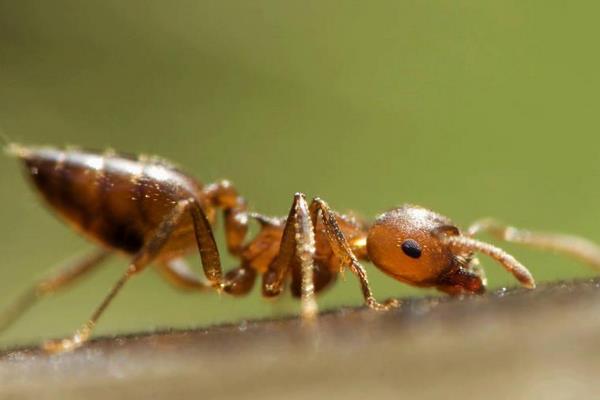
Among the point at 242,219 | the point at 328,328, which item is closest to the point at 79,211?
the point at 242,219

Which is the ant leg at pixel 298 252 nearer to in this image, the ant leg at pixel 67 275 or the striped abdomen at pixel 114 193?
the striped abdomen at pixel 114 193

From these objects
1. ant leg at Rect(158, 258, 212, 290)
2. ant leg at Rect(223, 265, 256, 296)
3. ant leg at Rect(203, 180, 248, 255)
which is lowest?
ant leg at Rect(223, 265, 256, 296)

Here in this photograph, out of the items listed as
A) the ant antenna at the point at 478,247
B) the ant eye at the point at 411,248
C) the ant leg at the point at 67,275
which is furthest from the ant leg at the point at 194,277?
the ant antenna at the point at 478,247

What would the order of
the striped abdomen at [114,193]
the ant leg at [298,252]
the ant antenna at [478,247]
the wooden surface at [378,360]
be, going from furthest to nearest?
1. the striped abdomen at [114,193]
2. the ant antenna at [478,247]
3. the ant leg at [298,252]
4. the wooden surface at [378,360]

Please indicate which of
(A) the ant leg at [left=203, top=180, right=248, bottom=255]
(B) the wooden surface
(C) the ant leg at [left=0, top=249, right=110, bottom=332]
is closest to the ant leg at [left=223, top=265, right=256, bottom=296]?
(A) the ant leg at [left=203, top=180, right=248, bottom=255]

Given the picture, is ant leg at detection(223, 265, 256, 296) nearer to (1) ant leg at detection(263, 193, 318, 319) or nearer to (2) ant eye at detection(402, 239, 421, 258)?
(1) ant leg at detection(263, 193, 318, 319)

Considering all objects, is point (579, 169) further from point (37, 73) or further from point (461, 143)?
point (37, 73)
